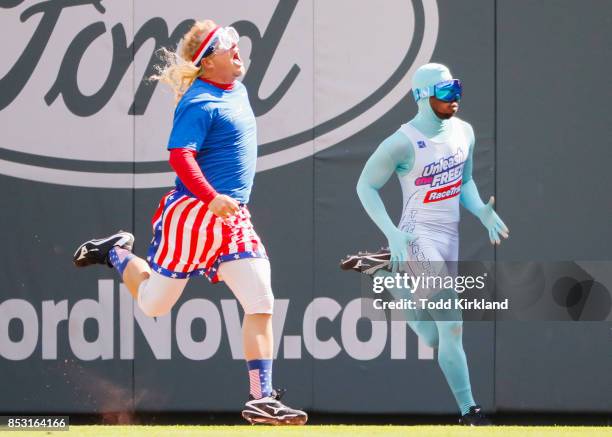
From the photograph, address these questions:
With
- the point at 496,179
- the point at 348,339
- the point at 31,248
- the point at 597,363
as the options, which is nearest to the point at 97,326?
the point at 31,248

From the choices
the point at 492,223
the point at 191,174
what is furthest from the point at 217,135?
the point at 492,223

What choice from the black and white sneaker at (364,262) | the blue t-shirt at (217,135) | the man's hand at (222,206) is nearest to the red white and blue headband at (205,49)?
the blue t-shirt at (217,135)

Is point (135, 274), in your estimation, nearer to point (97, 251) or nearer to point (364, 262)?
point (97, 251)

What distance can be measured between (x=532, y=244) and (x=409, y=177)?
98cm

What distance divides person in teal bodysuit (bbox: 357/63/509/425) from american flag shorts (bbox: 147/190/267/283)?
227cm

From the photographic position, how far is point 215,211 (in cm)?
520

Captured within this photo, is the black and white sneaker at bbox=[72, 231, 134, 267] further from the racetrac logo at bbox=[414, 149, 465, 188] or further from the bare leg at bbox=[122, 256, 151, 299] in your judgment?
the racetrac logo at bbox=[414, 149, 465, 188]

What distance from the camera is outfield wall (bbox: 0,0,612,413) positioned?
Answer: 25.8 feet

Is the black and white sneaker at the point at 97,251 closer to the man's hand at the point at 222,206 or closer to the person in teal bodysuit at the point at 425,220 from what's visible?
the man's hand at the point at 222,206

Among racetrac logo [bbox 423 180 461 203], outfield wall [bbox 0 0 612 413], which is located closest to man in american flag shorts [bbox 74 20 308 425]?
racetrac logo [bbox 423 180 461 203]

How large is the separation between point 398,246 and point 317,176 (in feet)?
2.39

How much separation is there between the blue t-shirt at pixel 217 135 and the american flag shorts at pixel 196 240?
0.31 feet

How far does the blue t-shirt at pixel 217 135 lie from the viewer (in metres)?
5.40

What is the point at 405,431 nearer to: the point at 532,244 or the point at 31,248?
the point at 532,244
